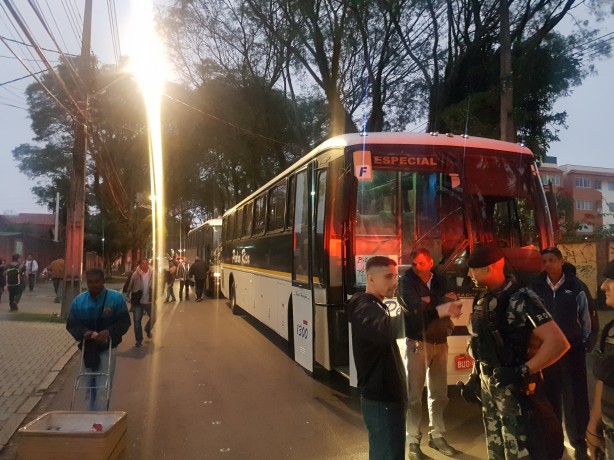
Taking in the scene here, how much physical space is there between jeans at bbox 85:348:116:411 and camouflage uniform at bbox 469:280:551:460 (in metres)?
3.76

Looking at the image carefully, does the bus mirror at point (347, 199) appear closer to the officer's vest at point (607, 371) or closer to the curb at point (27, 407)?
the officer's vest at point (607, 371)

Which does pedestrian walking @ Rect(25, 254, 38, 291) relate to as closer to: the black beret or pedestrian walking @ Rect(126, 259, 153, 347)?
pedestrian walking @ Rect(126, 259, 153, 347)

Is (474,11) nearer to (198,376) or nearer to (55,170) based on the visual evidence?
(198,376)

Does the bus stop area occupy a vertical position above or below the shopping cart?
below

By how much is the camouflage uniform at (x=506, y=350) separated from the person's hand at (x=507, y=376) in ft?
0.11

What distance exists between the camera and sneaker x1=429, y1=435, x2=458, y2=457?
5.22m

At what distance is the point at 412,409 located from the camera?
5.11m

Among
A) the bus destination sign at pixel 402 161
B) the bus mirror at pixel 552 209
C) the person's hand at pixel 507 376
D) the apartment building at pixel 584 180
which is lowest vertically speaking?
the person's hand at pixel 507 376

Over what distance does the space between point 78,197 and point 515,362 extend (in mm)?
14492

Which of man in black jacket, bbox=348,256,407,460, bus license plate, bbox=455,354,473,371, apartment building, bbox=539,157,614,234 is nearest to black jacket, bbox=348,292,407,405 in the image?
man in black jacket, bbox=348,256,407,460

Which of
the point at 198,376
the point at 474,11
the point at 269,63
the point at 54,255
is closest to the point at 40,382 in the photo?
the point at 198,376

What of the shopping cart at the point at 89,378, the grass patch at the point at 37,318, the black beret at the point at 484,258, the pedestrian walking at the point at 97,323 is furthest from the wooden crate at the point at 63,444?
the grass patch at the point at 37,318

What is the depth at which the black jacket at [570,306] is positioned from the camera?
5219 mm

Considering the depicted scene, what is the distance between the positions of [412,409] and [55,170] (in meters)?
42.1
